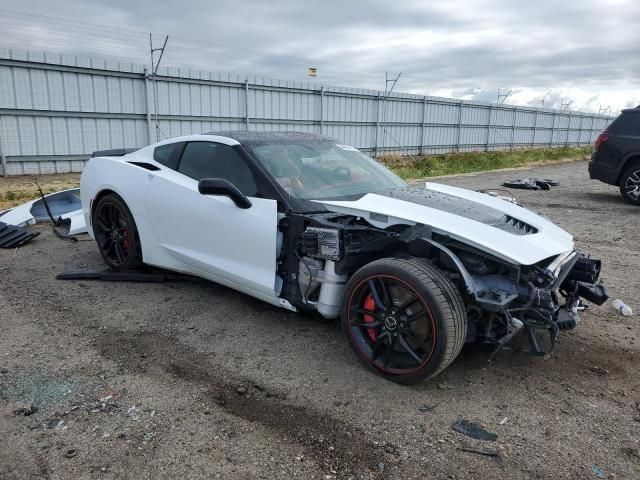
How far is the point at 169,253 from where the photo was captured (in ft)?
14.8

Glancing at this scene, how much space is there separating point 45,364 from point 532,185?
12.0 metres

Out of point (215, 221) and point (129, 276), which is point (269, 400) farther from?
point (129, 276)

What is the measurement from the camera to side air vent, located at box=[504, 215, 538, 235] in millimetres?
3498

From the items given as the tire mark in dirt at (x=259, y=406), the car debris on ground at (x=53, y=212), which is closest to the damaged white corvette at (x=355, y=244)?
the tire mark in dirt at (x=259, y=406)

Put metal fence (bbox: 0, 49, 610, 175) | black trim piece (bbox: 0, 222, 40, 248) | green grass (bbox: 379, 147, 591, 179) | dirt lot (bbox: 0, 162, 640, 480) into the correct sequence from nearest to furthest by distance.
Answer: dirt lot (bbox: 0, 162, 640, 480) < black trim piece (bbox: 0, 222, 40, 248) < metal fence (bbox: 0, 49, 610, 175) < green grass (bbox: 379, 147, 591, 179)

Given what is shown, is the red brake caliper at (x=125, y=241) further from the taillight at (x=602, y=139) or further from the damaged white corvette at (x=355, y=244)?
the taillight at (x=602, y=139)

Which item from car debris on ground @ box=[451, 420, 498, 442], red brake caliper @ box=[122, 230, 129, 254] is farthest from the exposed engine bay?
red brake caliper @ box=[122, 230, 129, 254]

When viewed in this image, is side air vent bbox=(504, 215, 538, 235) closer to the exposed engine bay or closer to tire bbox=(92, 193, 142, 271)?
the exposed engine bay

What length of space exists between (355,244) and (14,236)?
500cm

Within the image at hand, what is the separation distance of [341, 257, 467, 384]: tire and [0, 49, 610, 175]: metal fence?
11.8 meters

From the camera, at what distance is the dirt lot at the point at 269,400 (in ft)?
7.97

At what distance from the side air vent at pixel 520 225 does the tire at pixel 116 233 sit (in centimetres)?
318

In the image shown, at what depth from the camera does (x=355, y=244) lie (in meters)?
3.39

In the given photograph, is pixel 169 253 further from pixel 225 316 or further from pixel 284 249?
pixel 284 249
